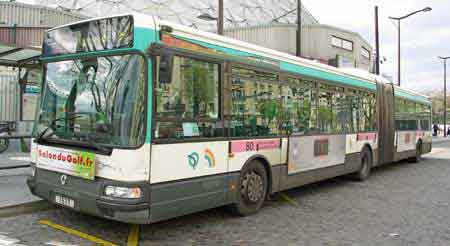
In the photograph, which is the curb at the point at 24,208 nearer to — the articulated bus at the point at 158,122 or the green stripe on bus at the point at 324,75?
the articulated bus at the point at 158,122

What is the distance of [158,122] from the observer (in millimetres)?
5148

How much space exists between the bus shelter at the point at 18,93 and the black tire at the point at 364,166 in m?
8.91

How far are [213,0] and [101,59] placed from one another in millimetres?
51137

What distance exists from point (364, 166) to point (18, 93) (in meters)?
13.7

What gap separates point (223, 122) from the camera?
6258 mm

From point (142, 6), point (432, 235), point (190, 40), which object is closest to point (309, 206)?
point (432, 235)

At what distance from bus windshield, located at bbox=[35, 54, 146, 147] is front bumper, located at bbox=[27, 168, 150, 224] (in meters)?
0.52

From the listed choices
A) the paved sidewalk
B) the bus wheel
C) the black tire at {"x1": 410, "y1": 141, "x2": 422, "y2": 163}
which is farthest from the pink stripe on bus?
the black tire at {"x1": 410, "y1": 141, "x2": 422, "y2": 163}

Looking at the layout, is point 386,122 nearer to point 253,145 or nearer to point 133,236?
point 253,145

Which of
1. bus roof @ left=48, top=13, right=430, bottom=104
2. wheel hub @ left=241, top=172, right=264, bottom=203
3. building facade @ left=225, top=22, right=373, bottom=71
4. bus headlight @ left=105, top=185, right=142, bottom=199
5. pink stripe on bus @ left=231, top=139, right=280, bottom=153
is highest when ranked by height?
building facade @ left=225, top=22, right=373, bottom=71

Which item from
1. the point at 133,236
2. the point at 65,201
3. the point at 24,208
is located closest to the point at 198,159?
the point at 133,236

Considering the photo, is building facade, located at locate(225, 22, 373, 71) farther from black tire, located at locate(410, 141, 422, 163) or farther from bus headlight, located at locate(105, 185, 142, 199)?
bus headlight, located at locate(105, 185, 142, 199)

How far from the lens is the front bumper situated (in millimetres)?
4863

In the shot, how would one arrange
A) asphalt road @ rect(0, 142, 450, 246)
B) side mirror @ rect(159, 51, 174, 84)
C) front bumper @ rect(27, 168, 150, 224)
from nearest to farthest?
front bumper @ rect(27, 168, 150, 224), side mirror @ rect(159, 51, 174, 84), asphalt road @ rect(0, 142, 450, 246)
